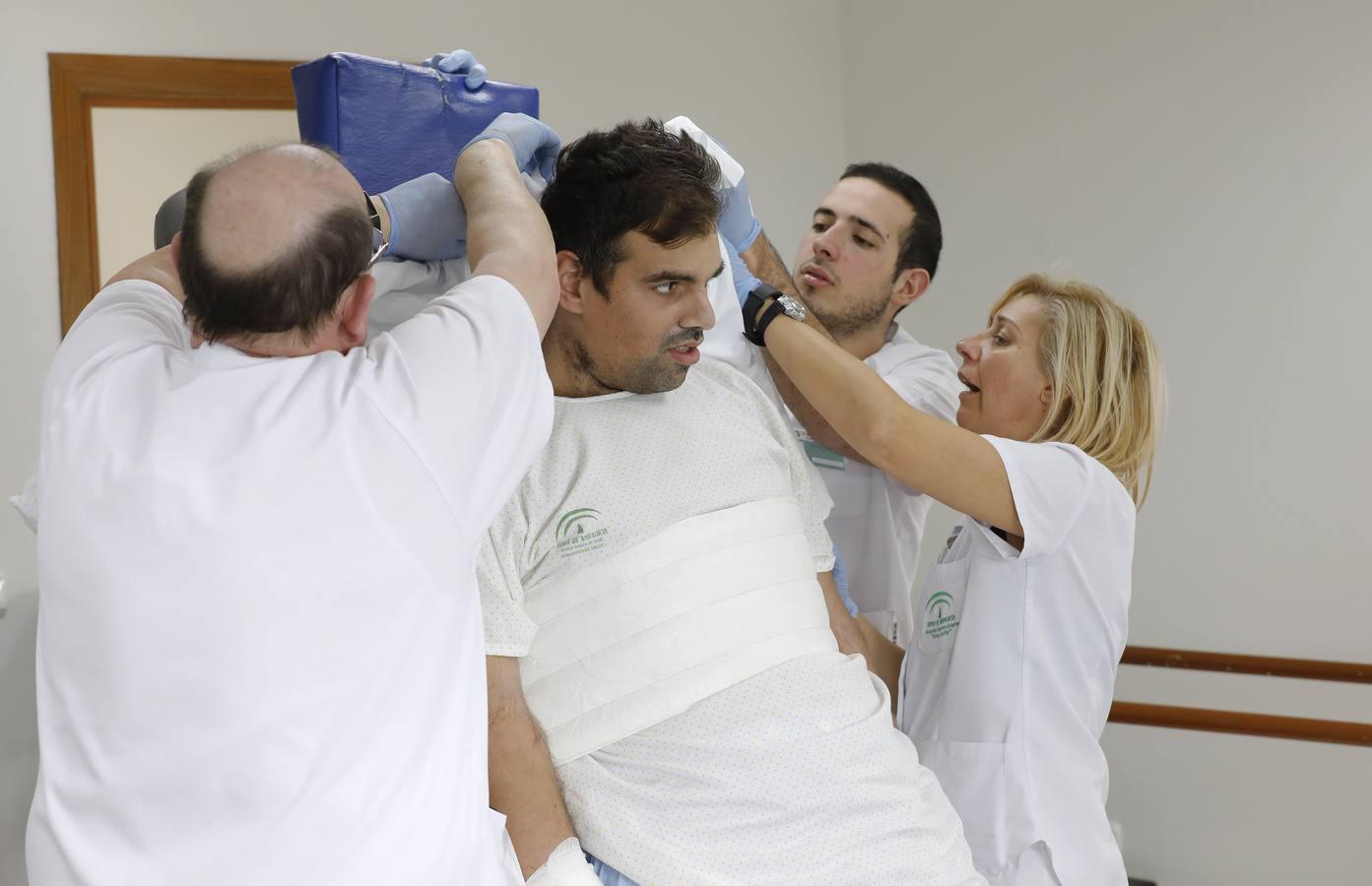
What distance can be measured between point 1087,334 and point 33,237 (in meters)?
2.45

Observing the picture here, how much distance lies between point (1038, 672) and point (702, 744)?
694 mm

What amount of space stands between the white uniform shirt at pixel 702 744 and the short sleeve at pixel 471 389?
33cm

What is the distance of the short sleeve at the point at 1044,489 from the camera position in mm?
1918

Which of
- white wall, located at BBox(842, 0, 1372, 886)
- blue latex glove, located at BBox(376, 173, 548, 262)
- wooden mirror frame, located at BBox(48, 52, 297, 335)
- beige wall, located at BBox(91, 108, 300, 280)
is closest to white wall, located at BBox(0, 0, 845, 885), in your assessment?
wooden mirror frame, located at BBox(48, 52, 297, 335)

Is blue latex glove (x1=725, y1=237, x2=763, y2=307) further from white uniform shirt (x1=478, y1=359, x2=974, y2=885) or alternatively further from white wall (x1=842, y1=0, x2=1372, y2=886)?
white wall (x1=842, y1=0, x2=1372, y2=886)

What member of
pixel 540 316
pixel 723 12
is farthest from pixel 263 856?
pixel 723 12

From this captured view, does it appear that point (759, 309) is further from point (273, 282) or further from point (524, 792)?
point (273, 282)

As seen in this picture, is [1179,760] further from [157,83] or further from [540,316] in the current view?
[157,83]

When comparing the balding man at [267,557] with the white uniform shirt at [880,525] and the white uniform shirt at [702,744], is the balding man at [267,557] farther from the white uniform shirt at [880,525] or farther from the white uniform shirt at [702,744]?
the white uniform shirt at [880,525]

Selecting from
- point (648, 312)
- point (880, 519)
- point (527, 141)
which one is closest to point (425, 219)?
point (527, 141)

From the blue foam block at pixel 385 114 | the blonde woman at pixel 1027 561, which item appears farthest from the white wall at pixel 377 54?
the blonde woman at pixel 1027 561

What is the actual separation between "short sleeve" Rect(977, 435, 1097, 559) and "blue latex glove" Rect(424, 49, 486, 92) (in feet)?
3.02

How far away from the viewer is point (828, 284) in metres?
2.67

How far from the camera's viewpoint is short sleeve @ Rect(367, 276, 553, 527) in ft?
3.76
